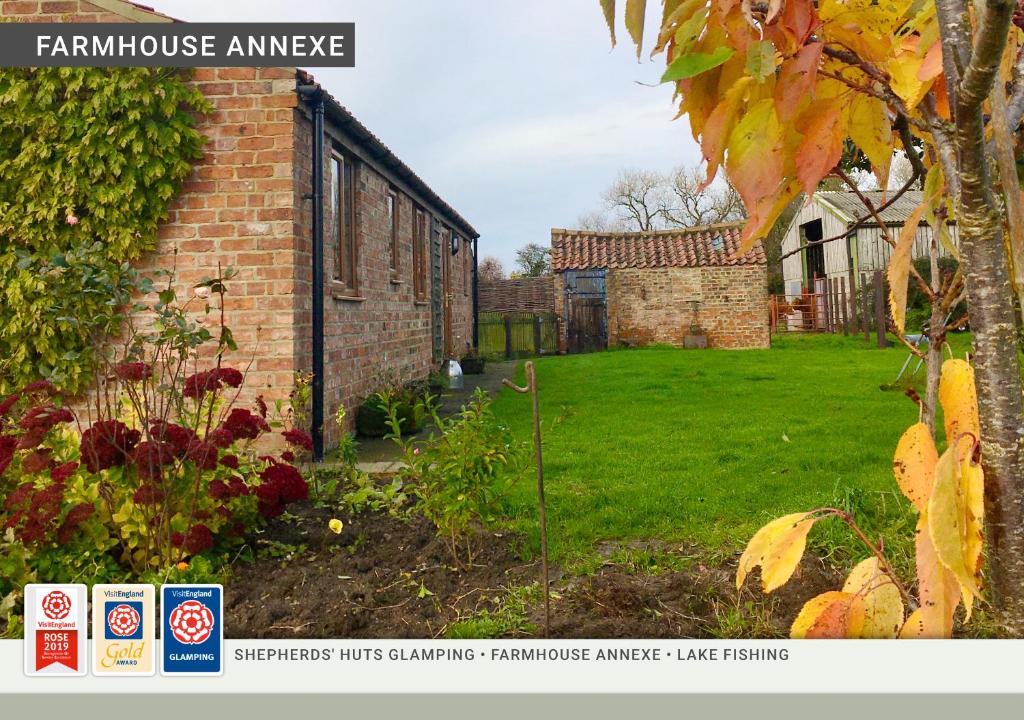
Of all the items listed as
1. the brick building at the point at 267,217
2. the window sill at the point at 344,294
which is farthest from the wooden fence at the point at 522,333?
the brick building at the point at 267,217

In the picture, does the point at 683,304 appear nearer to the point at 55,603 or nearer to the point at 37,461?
the point at 37,461

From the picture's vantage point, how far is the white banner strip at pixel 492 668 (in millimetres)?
1510

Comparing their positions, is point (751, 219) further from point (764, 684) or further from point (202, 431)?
point (202, 431)

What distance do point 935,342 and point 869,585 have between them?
50 cm

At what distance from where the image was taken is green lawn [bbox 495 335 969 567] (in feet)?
12.2

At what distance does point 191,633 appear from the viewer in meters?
1.66

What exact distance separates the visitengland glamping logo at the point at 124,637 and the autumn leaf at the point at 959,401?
165 centimetres

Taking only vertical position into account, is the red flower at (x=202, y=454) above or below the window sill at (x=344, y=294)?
below

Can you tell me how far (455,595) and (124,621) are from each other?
1.48 meters

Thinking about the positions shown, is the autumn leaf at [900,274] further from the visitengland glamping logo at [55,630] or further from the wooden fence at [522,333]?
the wooden fence at [522,333]

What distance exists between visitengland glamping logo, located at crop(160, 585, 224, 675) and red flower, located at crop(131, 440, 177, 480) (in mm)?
1487

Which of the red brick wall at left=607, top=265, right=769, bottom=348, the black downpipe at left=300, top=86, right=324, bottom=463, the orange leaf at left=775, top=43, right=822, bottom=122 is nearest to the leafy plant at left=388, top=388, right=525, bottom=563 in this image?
the orange leaf at left=775, top=43, right=822, bottom=122

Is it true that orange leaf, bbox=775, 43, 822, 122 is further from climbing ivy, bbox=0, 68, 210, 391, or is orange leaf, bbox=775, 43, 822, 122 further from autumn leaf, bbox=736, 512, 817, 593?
climbing ivy, bbox=0, 68, 210, 391

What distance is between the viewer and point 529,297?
79.4 ft
